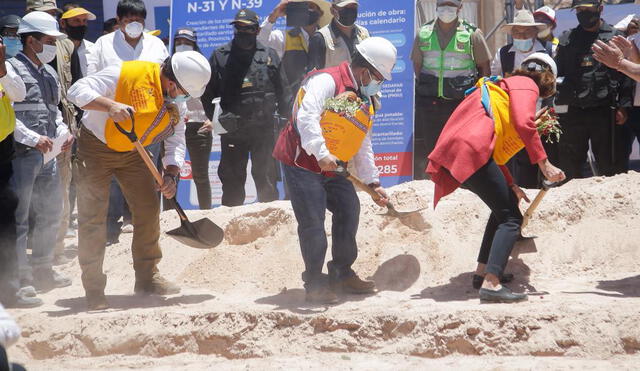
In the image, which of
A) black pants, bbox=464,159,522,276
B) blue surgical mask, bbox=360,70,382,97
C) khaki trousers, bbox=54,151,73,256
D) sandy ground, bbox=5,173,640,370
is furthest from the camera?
khaki trousers, bbox=54,151,73,256

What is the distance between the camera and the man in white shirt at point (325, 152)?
21.6 ft

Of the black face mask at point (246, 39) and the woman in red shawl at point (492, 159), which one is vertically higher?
the black face mask at point (246, 39)

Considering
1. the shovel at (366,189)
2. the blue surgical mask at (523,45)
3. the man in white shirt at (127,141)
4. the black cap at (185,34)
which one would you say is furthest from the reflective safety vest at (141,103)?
the blue surgical mask at (523,45)

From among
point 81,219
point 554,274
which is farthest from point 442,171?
point 81,219

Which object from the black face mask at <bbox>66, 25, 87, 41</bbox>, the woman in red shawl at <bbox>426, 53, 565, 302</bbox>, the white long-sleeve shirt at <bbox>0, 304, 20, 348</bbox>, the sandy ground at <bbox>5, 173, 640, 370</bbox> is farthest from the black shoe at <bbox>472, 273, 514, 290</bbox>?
the black face mask at <bbox>66, 25, 87, 41</bbox>

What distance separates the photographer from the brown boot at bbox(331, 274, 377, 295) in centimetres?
731

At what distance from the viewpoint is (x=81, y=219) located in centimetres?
715

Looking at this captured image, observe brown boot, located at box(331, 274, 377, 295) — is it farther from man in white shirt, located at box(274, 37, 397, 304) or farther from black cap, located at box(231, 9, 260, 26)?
black cap, located at box(231, 9, 260, 26)

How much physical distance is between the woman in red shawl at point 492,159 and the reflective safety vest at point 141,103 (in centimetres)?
205

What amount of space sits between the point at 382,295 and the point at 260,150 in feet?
8.64

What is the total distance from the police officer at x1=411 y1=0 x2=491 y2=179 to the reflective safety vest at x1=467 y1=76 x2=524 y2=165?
2.42 meters

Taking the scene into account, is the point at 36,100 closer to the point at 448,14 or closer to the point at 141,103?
the point at 141,103

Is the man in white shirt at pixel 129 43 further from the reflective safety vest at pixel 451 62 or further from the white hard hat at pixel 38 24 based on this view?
the reflective safety vest at pixel 451 62

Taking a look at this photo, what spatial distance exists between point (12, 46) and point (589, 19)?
537cm
